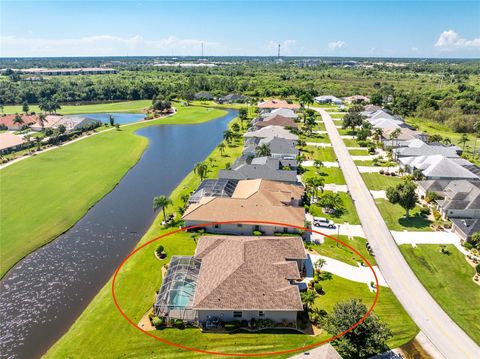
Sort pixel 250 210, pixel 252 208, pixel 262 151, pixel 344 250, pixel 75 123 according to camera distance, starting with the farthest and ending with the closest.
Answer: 1. pixel 75 123
2. pixel 262 151
3. pixel 252 208
4. pixel 250 210
5. pixel 344 250

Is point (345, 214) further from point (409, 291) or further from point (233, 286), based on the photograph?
point (233, 286)

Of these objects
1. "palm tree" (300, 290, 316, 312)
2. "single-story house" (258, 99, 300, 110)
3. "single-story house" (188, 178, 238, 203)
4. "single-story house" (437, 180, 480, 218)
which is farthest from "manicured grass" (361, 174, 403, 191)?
"single-story house" (258, 99, 300, 110)

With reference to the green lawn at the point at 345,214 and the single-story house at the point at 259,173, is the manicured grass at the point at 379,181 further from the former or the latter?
the single-story house at the point at 259,173

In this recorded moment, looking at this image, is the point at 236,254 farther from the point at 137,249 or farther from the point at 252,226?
the point at 137,249

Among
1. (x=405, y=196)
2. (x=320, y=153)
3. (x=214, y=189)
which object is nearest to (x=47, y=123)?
(x=214, y=189)

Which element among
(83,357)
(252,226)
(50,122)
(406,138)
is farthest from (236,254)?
(50,122)
